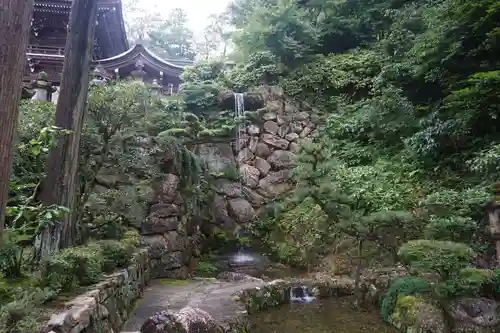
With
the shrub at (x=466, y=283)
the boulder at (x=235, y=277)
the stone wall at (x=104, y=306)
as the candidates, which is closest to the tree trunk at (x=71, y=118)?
the stone wall at (x=104, y=306)

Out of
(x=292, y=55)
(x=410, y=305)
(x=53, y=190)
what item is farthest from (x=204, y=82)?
(x=410, y=305)

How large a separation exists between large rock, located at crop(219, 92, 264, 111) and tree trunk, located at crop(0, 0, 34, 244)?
36.9 feet

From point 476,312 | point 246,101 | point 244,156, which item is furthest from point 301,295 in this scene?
point 246,101

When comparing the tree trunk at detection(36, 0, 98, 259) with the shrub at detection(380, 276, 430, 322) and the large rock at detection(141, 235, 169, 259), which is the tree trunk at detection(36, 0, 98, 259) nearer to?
the large rock at detection(141, 235, 169, 259)

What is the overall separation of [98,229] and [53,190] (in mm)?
1465

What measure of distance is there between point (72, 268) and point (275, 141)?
32.3ft

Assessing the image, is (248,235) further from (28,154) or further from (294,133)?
(28,154)

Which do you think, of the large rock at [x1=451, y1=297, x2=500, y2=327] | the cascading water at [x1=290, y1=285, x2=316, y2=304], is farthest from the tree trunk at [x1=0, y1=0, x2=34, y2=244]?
the cascading water at [x1=290, y1=285, x2=316, y2=304]

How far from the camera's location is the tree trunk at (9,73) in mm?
2510

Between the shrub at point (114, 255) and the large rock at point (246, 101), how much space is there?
877cm

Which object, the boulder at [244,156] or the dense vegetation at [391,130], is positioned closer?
the dense vegetation at [391,130]

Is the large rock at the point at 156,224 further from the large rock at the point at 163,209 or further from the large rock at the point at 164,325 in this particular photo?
the large rock at the point at 164,325

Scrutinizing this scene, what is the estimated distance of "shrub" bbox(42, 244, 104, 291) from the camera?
3934 millimetres

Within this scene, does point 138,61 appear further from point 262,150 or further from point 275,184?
point 275,184
